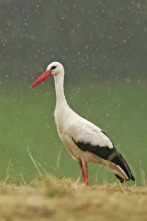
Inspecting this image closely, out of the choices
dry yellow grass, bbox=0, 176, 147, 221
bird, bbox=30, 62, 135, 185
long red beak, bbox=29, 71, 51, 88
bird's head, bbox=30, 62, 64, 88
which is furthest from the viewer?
bird's head, bbox=30, 62, 64, 88

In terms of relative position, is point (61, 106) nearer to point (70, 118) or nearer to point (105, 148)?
point (70, 118)

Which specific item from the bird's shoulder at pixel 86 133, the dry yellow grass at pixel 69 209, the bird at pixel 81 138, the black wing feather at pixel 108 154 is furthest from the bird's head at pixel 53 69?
the dry yellow grass at pixel 69 209

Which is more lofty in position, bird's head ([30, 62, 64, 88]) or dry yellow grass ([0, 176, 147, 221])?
bird's head ([30, 62, 64, 88])

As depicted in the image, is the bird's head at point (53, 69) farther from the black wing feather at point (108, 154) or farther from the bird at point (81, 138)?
the black wing feather at point (108, 154)

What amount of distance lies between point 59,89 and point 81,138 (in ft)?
2.42

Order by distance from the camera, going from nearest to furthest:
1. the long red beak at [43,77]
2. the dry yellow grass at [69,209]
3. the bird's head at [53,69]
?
the dry yellow grass at [69,209], the long red beak at [43,77], the bird's head at [53,69]

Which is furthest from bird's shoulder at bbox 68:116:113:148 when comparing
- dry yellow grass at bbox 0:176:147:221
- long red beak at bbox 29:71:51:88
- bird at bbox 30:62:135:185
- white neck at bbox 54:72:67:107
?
dry yellow grass at bbox 0:176:147:221

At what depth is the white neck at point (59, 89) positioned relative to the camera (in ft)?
25.4

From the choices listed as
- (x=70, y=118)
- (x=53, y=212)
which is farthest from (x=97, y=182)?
(x=53, y=212)

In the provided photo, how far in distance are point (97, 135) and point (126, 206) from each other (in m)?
5.59

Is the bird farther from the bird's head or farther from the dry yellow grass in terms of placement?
the dry yellow grass

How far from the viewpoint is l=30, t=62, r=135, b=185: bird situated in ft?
25.2

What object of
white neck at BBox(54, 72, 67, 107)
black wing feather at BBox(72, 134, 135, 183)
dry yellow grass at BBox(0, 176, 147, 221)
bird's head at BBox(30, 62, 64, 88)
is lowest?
dry yellow grass at BBox(0, 176, 147, 221)

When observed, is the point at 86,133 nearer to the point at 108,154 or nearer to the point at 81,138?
the point at 81,138
